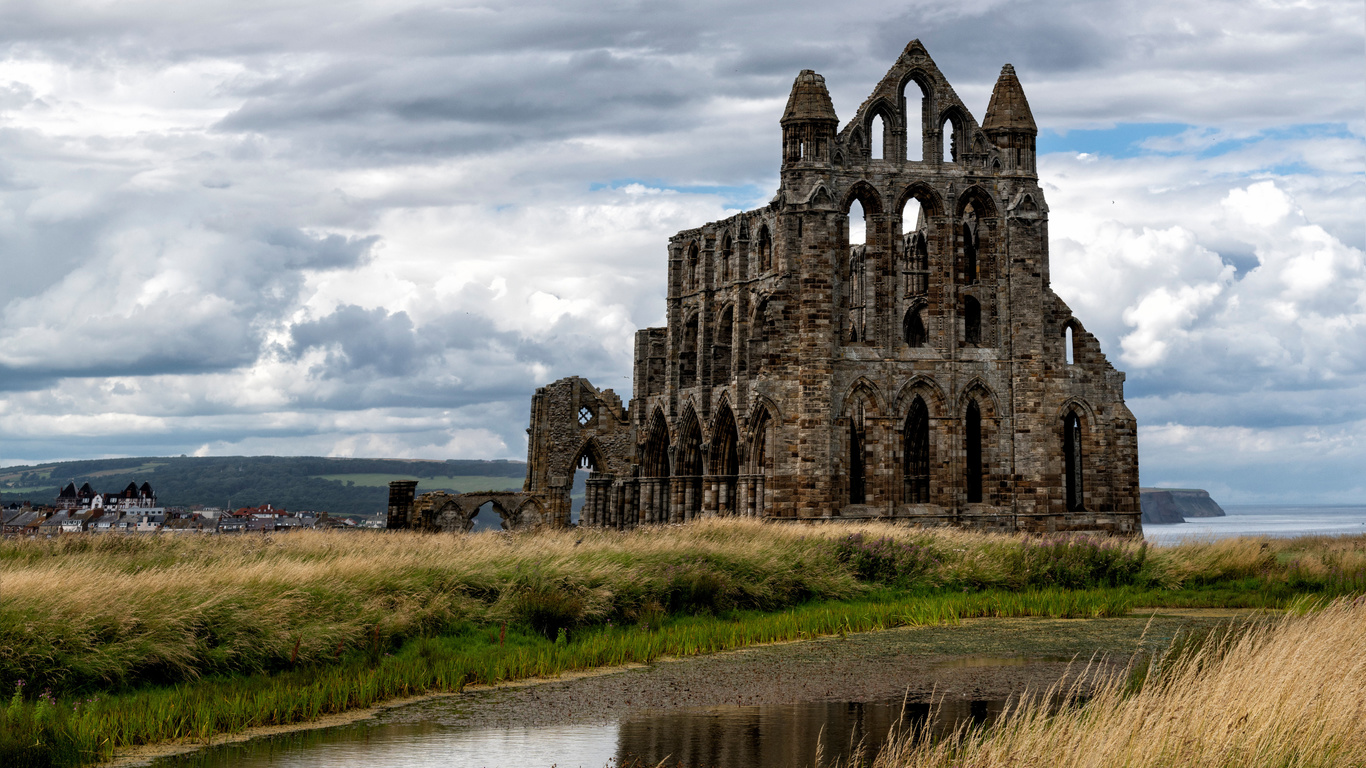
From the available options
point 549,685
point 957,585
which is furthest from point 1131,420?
point 549,685

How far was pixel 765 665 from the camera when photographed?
56.8 feet

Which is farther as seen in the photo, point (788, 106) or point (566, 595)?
point (788, 106)

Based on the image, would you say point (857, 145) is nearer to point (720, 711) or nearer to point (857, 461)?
point (857, 461)

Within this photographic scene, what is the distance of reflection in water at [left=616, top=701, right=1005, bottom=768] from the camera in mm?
11422

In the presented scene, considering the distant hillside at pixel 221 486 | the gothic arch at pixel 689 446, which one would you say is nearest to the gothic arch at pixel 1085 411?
the gothic arch at pixel 689 446

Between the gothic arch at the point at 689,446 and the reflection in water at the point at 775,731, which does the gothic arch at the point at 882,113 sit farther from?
the reflection in water at the point at 775,731

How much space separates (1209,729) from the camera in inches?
370

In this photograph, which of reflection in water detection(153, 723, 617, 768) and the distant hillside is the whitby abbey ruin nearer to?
reflection in water detection(153, 723, 617, 768)

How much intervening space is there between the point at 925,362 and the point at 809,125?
8.26 metres

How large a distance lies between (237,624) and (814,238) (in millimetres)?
27002

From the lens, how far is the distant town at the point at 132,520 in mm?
24719

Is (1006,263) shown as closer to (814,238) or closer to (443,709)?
(814,238)

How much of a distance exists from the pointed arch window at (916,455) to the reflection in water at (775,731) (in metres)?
29.1

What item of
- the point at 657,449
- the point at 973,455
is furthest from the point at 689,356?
the point at 973,455
